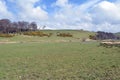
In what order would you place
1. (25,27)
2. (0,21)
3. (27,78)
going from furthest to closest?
(25,27) → (0,21) → (27,78)

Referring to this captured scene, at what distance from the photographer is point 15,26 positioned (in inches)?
5438

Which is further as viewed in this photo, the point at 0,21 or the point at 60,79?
the point at 0,21

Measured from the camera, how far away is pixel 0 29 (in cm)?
13138

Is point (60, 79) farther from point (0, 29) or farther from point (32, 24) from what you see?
point (32, 24)

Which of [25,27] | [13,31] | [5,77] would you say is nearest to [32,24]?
[25,27]

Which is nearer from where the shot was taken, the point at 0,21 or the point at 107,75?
the point at 107,75

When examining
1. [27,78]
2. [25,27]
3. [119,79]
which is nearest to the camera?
[119,79]

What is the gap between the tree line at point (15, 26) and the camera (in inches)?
5133

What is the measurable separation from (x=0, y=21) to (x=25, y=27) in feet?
63.7

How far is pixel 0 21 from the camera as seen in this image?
131125 millimetres

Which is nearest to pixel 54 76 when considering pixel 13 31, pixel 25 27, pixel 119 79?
pixel 119 79

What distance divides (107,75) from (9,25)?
127106 millimetres

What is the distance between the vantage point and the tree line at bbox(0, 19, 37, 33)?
130375 millimetres

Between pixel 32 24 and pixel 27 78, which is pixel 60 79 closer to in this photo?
pixel 27 78
